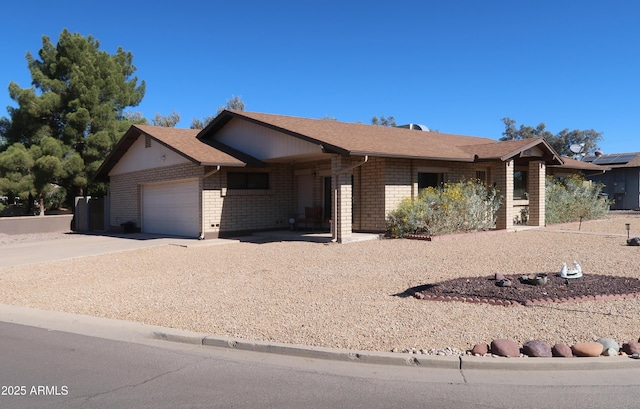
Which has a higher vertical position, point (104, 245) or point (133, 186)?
point (133, 186)

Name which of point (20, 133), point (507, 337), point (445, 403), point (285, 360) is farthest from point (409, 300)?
point (20, 133)

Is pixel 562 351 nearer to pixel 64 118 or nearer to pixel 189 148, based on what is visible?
pixel 189 148

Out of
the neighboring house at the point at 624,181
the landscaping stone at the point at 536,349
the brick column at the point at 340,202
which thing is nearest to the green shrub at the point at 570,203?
the brick column at the point at 340,202

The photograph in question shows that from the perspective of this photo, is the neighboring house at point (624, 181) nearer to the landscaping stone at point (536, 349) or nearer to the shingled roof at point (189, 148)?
the shingled roof at point (189, 148)

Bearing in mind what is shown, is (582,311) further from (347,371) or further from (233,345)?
(233,345)

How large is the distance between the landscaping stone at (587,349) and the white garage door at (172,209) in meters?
15.0

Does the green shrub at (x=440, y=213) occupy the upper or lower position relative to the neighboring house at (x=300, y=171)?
lower

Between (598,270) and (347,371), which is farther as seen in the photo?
(598,270)

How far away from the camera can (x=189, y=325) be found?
7281 mm

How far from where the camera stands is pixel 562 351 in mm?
5570

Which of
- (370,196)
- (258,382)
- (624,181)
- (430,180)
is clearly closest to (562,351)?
(258,382)

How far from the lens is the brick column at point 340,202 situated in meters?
15.6

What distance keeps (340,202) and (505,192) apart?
652 cm

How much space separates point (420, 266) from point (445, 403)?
22.1 feet
